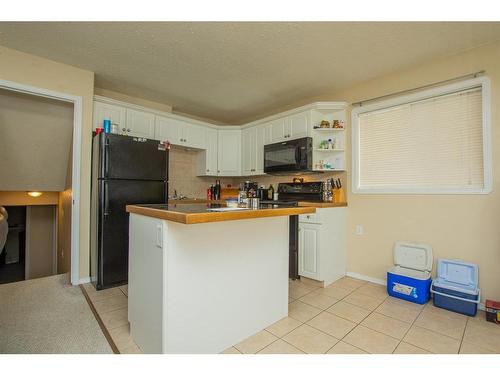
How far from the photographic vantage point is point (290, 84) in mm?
3180

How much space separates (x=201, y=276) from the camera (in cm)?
147

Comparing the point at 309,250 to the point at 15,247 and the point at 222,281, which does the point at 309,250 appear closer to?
the point at 222,281

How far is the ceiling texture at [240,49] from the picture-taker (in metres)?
2.05

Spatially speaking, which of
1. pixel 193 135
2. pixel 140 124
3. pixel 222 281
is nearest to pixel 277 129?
pixel 193 135

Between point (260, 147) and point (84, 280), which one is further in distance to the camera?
point (260, 147)

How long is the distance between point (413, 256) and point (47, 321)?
350cm

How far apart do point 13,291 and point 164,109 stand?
2.93 m

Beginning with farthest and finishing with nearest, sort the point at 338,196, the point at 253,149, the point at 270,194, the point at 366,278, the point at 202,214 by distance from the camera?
the point at 253,149 → the point at 270,194 → the point at 338,196 → the point at 366,278 → the point at 202,214

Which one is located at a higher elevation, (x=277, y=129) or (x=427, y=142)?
(x=277, y=129)

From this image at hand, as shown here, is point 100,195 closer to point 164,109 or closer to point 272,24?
point 164,109

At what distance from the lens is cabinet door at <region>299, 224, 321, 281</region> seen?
9.11 feet

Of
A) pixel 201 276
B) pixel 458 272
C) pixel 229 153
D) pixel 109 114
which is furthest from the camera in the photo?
pixel 229 153

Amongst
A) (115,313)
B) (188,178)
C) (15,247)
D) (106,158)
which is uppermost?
(106,158)

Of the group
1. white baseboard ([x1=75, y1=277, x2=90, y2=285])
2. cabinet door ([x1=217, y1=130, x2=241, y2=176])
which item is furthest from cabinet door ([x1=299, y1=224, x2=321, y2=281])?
white baseboard ([x1=75, y1=277, x2=90, y2=285])
